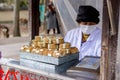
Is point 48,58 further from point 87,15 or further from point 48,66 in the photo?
point 87,15

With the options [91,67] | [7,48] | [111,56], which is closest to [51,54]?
[91,67]

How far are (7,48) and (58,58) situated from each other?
800 centimetres

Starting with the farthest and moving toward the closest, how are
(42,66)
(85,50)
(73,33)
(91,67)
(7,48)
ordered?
(7,48), (73,33), (85,50), (42,66), (91,67)

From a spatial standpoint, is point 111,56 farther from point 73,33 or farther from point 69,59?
point 73,33

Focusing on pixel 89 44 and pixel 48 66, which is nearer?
pixel 48 66

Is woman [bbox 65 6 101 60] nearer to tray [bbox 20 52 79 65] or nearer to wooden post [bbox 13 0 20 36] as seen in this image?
tray [bbox 20 52 79 65]

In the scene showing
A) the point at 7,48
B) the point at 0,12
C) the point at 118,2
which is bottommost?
the point at 7,48

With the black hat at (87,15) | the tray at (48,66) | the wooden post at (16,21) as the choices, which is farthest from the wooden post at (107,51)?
the wooden post at (16,21)

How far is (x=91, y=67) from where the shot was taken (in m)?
2.36

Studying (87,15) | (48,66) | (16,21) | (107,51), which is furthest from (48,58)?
(16,21)

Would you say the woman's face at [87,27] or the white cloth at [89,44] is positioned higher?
the woman's face at [87,27]

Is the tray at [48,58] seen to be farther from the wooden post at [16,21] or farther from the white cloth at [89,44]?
the wooden post at [16,21]

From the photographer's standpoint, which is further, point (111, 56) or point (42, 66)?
point (42, 66)

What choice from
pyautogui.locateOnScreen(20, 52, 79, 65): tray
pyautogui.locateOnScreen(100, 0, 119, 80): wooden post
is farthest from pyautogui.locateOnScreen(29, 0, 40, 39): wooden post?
pyautogui.locateOnScreen(100, 0, 119, 80): wooden post
